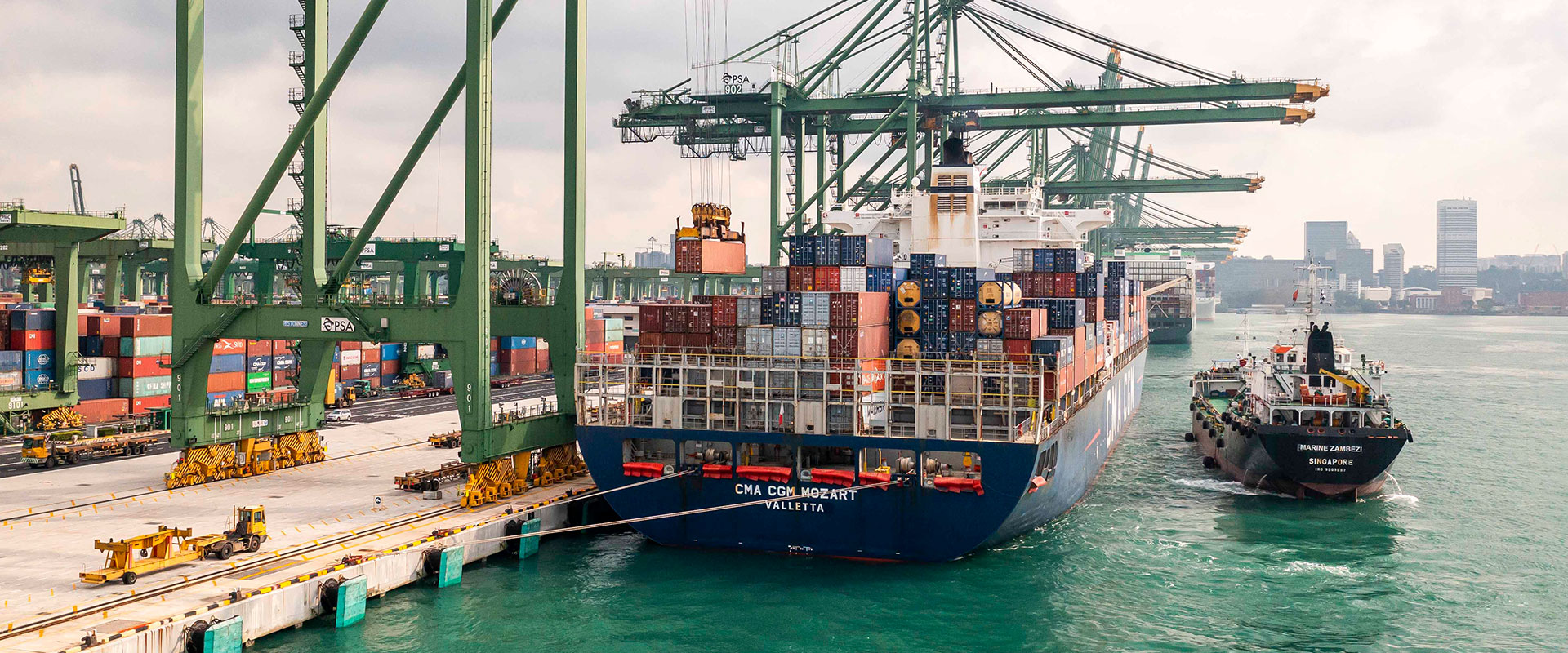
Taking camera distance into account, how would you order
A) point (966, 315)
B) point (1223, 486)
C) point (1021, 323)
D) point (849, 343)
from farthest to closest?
point (1223, 486)
point (966, 315)
point (1021, 323)
point (849, 343)

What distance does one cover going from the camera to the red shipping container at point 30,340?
163 feet

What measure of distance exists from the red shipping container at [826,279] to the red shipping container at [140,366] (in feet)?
132

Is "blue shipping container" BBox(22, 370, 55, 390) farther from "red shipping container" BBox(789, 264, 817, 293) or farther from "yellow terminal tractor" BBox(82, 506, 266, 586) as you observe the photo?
"red shipping container" BBox(789, 264, 817, 293)

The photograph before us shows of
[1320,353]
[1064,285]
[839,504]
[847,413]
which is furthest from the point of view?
[1064,285]

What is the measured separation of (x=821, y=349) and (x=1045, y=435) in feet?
22.3

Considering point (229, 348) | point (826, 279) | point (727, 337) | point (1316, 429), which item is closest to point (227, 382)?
point (229, 348)

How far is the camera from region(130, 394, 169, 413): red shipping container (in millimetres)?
55344

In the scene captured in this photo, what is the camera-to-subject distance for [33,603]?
22.6 m

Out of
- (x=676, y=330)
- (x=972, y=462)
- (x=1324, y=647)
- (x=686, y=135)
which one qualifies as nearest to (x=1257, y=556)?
(x=1324, y=647)

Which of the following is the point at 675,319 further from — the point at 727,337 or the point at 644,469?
the point at 644,469

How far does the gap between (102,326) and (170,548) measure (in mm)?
35591

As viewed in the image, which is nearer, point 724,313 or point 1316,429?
point 724,313

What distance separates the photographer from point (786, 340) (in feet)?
104

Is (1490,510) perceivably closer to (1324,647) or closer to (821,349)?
(1324,647)
